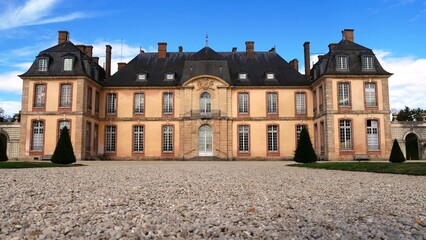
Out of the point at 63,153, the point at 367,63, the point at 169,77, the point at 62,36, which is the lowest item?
the point at 63,153

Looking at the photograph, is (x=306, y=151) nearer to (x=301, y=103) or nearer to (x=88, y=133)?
(x=301, y=103)

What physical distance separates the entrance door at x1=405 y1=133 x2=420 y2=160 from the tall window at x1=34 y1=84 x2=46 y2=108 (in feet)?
83.6

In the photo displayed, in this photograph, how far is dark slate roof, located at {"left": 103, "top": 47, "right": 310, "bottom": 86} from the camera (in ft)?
81.7

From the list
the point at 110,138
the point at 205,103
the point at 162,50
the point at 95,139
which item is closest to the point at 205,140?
the point at 205,103

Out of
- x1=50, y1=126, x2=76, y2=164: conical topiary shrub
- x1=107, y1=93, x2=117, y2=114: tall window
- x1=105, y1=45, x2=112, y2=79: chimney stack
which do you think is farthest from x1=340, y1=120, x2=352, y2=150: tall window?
x1=105, y1=45, x2=112, y2=79: chimney stack

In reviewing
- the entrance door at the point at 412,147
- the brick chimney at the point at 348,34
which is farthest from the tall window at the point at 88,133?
the entrance door at the point at 412,147

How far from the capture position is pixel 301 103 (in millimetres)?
24859

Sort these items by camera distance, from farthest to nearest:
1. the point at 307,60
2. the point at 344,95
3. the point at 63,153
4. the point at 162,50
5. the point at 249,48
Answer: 1. the point at 249,48
2. the point at 162,50
3. the point at 307,60
4. the point at 344,95
5. the point at 63,153

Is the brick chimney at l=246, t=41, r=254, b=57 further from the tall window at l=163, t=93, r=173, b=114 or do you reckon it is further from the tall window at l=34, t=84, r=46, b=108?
the tall window at l=34, t=84, r=46, b=108

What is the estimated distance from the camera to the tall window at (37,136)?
2233 cm

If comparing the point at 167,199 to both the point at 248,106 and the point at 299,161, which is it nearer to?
the point at 299,161

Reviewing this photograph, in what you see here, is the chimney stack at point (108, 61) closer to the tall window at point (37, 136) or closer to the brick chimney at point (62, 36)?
the brick chimney at point (62, 36)

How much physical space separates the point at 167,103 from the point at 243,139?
18.2 ft

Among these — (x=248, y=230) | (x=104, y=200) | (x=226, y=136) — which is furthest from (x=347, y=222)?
(x=226, y=136)
